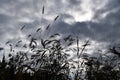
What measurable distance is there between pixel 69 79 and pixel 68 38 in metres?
1.03

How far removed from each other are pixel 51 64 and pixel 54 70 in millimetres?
333

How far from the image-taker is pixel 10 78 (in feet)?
12.9

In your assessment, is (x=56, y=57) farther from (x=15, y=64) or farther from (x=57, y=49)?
(x=15, y=64)

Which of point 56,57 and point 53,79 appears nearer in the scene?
point 53,79

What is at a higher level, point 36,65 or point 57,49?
point 57,49

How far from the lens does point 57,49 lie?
550cm

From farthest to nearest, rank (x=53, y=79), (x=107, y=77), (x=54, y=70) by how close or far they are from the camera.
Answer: (x=107, y=77)
(x=54, y=70)
(x=53, y=79)

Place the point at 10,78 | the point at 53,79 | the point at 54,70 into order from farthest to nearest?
the point at 54,70 → the point at 53,79 → the point at 10,78

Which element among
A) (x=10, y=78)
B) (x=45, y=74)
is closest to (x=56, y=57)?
(x=45, y=74)

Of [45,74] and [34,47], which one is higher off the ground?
[34,47]

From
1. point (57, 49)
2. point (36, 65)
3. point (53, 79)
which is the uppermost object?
point (57, 49)

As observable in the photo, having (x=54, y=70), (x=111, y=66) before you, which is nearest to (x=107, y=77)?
(x=111, y=66)

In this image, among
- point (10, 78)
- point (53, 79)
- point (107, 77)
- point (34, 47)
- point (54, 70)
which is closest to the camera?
point (10, 78)

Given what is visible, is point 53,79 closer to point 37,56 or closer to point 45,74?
point 45,74
